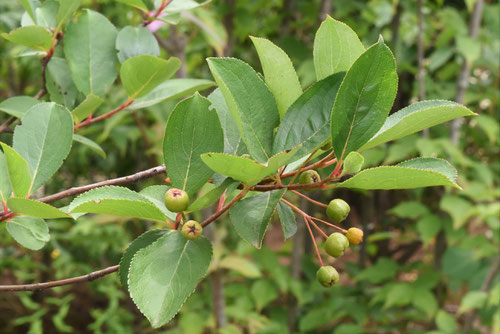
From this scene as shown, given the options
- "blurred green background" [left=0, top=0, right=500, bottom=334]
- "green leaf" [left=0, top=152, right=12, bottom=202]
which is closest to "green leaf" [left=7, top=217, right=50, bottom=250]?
"green leaf" [left=0, top=152, right=12, bottom=202]

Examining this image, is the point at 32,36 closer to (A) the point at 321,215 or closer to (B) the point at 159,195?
(B) the point at 159,195

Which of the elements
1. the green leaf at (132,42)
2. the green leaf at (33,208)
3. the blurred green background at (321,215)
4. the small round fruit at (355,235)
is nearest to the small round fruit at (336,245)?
the small round fruit at (355,235)

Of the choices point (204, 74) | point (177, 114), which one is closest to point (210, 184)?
point (177, 114)

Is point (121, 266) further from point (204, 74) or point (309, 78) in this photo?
point (204, 74)

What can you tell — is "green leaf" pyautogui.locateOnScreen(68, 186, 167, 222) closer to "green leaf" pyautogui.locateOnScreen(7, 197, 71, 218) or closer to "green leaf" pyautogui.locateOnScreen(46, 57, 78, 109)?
"green leaf" pyautogui.locateOnScreen(7, 197, 71, 218)

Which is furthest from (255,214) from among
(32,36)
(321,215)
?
(321,215)
